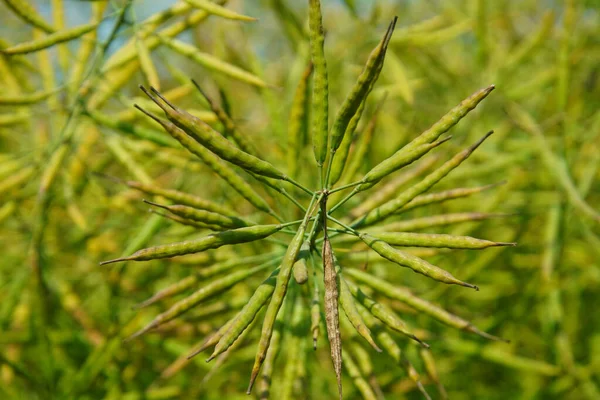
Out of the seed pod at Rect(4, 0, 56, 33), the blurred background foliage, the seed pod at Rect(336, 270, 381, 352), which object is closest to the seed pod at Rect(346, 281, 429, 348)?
the seed pod at Rect(336, 270, 381, 352)

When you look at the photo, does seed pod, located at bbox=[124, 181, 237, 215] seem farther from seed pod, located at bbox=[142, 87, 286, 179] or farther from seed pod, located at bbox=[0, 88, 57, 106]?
seed pod, located at bbox=[0, 88, 57, 106]

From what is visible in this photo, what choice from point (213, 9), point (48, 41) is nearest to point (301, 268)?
point (213, 9)

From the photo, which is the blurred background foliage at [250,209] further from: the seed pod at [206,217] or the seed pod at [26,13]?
the seed pod at [206,217]

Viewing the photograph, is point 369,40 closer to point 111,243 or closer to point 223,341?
point 111,243

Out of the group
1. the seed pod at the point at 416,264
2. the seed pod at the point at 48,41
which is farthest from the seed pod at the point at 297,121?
the seed pod at the point at 48,41

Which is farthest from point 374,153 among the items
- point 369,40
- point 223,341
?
point 223,341

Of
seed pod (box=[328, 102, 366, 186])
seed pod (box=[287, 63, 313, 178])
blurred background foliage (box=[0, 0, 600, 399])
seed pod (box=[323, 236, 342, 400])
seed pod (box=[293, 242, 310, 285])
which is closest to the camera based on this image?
seed pod (box=[323, 236, 342, 400])

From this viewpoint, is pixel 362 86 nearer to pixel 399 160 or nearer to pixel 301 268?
pixel 399 160
